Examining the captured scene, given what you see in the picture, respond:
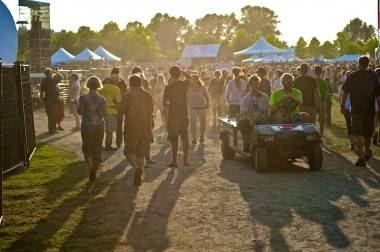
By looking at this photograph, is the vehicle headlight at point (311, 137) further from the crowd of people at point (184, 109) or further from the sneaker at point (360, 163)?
the sneaker at point (360, 163)

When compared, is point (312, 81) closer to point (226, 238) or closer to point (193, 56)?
point (226, 238)

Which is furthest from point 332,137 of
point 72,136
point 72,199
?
point 72,199

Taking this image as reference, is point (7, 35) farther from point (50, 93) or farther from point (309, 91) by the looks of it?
point (309, 91)

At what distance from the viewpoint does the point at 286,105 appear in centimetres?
1222

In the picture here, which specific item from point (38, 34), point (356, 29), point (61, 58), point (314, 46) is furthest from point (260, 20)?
point (38, 34)

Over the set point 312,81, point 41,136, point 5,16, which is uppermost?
point 5,16

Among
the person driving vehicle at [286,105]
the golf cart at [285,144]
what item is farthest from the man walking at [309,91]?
the golf cart at [285,144]

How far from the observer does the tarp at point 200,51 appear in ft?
314

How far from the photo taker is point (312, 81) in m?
14.8

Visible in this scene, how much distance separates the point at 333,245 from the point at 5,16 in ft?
47.2

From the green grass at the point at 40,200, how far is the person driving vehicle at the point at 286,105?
337 cm

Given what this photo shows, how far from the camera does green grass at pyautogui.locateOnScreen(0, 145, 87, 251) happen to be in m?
7.47

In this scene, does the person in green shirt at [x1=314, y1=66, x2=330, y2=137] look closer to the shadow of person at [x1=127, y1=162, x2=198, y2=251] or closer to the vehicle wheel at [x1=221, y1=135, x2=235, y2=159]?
the vehicle wheel at [x1=221, y1=135, x2=235, y2=159]

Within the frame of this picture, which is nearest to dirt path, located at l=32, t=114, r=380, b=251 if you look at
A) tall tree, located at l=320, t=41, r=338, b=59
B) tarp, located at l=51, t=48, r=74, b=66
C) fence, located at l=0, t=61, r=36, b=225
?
fence, located at l=0, t=61, r=36, b=225
